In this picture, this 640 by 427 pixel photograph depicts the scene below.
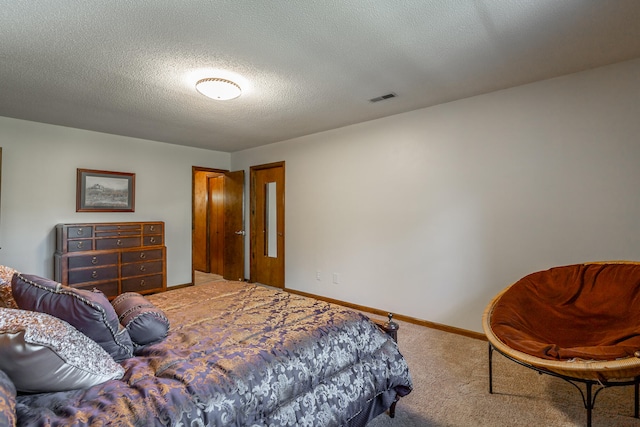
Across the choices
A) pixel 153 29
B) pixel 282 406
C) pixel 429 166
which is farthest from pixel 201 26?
pixel 429 166

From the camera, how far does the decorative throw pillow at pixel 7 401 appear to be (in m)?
0.78

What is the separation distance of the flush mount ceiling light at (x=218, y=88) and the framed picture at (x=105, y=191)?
8.92ft

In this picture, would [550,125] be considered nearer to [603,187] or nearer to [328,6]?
[603,187]

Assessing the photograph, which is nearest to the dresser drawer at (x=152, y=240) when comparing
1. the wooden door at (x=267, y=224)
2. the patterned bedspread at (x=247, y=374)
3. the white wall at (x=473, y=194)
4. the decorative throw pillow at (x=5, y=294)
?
the wooden door at (x=267, y=224)

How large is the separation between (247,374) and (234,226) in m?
4.61

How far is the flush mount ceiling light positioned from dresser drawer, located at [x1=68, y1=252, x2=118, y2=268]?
9.04 ft

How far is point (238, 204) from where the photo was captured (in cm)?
559

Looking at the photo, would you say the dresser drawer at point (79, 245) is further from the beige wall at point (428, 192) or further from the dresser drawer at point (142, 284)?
the dresser drawer at point (142, 284)

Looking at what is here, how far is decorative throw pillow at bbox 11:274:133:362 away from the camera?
1.21m

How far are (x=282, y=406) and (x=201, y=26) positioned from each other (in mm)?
2213

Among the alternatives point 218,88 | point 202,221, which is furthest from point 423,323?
point 202,221

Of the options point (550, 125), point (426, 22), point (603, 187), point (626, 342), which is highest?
point (426, 22)

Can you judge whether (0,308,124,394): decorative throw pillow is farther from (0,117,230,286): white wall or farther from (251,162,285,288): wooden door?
(251,162,285,288): wooden door

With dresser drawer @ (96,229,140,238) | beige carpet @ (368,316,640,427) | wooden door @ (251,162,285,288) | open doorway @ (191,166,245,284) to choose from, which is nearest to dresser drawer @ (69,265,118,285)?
dresser drawer @ (96,229,140,238)
